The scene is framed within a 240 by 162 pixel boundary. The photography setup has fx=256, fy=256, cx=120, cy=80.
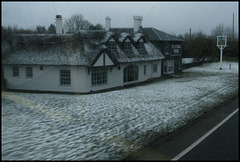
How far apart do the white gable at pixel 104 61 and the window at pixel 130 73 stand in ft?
12.0

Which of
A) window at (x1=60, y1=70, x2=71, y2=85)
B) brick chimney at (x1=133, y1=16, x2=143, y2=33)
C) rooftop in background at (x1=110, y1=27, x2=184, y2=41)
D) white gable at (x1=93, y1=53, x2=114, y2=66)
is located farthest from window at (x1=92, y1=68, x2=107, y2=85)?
rooftop in background at (x1=110, y1=27, x2=184, y2=41)

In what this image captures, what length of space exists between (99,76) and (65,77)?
289 cm

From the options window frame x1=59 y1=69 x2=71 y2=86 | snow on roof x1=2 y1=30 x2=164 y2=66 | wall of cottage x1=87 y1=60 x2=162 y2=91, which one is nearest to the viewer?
snow on roof x1=2 y1=30 x2=164 y2=66

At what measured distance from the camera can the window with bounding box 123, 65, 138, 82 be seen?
25819 mm

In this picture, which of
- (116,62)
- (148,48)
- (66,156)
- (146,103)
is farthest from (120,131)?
(148,48)

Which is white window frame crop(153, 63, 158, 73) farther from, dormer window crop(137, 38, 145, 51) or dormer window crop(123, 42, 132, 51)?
dormer window crop(123, 42, 132, 51)

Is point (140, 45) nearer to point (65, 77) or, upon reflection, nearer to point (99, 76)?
point (99, 76)

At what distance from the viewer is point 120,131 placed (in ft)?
30.8

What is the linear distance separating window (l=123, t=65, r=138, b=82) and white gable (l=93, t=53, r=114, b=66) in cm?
364

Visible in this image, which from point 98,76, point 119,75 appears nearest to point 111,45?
point 119,75

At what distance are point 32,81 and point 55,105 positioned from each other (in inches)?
271

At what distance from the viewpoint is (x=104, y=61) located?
21.7m

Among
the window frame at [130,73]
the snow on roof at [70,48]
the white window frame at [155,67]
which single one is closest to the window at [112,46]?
the snow on roof at [70,48]

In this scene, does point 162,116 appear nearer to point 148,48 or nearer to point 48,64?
point 48,64
